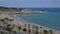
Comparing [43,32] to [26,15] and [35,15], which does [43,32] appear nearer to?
[26,15]

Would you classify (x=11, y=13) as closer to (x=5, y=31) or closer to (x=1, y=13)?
(x=1, y=13)

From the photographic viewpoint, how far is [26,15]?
7992 millimetres

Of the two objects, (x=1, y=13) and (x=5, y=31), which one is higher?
(x=1, y=13)

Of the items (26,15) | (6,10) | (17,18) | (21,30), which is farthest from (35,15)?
(21,30)

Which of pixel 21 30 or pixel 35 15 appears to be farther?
pixel 35 15

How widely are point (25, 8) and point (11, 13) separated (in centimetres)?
68

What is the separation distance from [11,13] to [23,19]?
0.81 meters

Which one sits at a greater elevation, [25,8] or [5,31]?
[25,8]

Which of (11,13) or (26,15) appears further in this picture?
(26,15)

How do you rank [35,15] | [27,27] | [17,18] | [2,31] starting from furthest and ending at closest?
[35,15]
[17,18]
[27,27]
[2,31]

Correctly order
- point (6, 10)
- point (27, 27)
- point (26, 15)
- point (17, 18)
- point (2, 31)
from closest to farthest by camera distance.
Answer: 1. point (2, 31)
2. point (27, 27)
3. point (6, 10)
4. point (17, 18)
5. point (26, 15)

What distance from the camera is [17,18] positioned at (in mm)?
7293

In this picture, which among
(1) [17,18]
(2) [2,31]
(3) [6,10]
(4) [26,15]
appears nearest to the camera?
(2) [2,31]

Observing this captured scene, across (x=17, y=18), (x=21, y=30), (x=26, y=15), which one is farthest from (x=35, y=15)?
(x=21, y=30)
